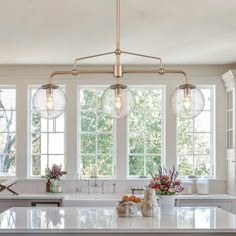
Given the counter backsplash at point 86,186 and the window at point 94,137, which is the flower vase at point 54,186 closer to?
the counter backsplash at point 86,186

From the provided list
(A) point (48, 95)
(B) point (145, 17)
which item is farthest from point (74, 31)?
(A) point (48, 95)

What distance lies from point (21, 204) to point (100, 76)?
2.11m

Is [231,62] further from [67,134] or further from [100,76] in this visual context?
[67,134]

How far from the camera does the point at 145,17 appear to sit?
3930 millimetres

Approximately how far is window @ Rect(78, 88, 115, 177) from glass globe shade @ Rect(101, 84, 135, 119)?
2.95 metres

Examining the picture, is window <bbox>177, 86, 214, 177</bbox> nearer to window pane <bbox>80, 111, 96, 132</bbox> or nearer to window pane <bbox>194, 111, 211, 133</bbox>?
window pane <bbox>194, 111, 211, 133</bbox>

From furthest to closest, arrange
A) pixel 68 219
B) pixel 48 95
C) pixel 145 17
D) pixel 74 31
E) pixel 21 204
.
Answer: pixel 21 204 → pixel 74 31 → pixel 145 17 → pixel 68 219 → pixel 48 95

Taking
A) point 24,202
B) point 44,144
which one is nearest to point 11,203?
point 24,202

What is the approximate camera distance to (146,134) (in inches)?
251

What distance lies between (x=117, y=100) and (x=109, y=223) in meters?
0.94

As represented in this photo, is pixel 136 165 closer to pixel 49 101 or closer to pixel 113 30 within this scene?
pixel 113 30

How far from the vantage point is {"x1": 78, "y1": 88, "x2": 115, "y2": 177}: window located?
20.8 feet

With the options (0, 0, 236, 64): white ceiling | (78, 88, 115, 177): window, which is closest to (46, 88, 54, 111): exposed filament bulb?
(0, 0, 236, 64): white ceiling

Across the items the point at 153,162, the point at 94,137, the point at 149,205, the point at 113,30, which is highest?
the point at 113,30
